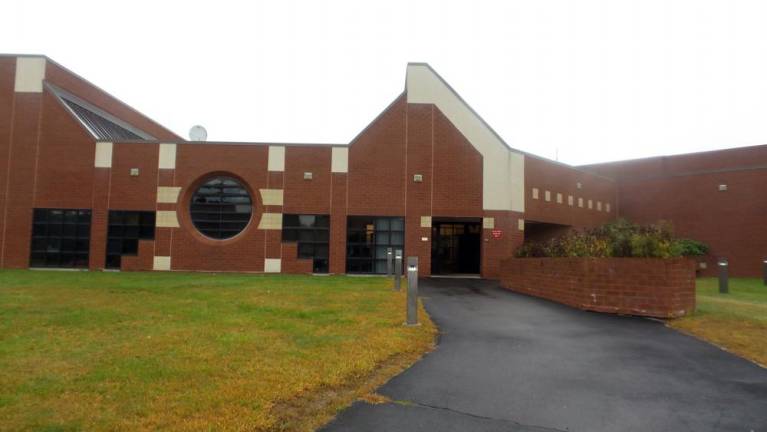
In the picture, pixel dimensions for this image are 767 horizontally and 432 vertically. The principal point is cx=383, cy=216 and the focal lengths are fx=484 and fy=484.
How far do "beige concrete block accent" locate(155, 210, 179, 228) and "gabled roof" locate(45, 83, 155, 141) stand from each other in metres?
4.43

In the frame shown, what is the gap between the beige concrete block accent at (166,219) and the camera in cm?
2162

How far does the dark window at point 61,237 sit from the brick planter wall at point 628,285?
19.9m

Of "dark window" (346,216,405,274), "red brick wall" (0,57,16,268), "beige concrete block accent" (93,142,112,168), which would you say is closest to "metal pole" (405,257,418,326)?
"dark window" (346,216,405,274)

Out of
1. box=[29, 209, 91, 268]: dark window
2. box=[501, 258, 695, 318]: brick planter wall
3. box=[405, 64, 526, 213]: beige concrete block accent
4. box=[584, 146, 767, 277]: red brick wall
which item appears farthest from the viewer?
box=[584, 146, 767, 277]: red brick wall

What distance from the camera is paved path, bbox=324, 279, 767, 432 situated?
4328 millimetres

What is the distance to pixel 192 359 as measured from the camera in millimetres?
5754

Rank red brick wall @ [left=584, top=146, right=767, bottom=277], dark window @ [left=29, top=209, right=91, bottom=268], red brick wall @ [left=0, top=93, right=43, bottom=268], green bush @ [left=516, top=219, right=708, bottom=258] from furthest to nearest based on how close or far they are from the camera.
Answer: red brick wall @ [left=584, top=146, right=767, bottom=277]
dark window @ [left=29, top=209, right=91, bottom=268]
red brick wall @ [left=0, top=93, right=43, bottom=268]
green bush @ [left=516, top=219, right=708, bottom=258]

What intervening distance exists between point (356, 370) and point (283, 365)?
0.85 m

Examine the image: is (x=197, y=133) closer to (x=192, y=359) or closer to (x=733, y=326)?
(x=192, y=359)

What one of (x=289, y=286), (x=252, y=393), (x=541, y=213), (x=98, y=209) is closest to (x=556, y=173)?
(x=541, y=213)

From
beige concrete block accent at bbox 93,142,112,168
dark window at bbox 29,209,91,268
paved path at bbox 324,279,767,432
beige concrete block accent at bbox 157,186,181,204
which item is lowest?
paved path at bbox 324,279,767,432

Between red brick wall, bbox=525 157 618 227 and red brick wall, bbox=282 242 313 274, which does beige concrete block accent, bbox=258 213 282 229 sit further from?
red brick wall, bbox=525 157 618 227

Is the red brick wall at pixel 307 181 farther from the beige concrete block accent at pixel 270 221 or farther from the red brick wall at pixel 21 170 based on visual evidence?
the red brick wall at pixel 21 170

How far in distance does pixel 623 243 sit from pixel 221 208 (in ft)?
55.5
